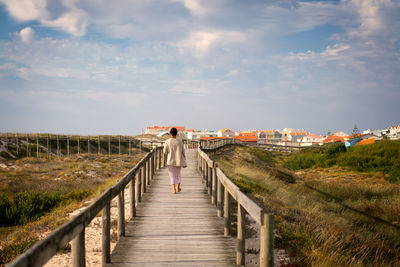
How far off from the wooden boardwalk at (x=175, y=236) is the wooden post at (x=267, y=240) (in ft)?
3.85

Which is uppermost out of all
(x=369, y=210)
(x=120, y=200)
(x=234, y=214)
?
(x=120, y=200)

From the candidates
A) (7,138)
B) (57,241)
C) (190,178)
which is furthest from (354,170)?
(7,138)

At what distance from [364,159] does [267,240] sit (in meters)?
25.5

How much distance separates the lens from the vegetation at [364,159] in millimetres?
22672

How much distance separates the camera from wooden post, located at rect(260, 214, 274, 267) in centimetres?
328

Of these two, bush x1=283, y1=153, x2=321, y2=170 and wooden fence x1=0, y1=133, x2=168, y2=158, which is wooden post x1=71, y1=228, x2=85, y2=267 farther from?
bush x1=283, y1=153, x2=321, y2=170

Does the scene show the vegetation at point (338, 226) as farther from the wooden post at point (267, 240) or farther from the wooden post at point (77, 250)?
the wooden post at point (77, 250)

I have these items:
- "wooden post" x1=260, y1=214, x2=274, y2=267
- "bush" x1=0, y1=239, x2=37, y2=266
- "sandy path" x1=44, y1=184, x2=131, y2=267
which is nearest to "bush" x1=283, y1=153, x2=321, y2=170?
"sandy path" x1=44, y1=184, x2=131, y2=267

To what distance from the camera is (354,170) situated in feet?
79.7

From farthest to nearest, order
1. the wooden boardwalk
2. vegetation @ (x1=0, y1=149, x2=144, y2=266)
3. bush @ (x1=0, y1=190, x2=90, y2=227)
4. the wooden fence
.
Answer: the wooden fence < bush @ (x1=0, y1=190, x2=90, y2=227) < vegetation @ (x1=0, y1=149, x2=144, y2=266) < the wooden boardwalk

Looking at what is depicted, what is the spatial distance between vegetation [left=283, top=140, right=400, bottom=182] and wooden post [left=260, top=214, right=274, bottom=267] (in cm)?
1989

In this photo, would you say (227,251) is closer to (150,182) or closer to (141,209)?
(141,209)

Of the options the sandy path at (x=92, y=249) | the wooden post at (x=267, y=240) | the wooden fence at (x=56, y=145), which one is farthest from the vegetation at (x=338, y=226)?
the wooden fence at (x=56, y=145)

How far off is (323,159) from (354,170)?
6.28 m
